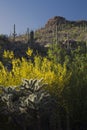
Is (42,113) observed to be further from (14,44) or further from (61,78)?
(14,44)

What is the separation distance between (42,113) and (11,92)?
3.11m

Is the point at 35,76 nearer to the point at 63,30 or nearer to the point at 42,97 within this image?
the point at 42,97

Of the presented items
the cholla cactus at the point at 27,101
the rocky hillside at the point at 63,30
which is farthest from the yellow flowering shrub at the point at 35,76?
the rocky hillside at the point at 63,30

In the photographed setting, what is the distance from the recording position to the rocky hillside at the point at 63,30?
86.0 meters

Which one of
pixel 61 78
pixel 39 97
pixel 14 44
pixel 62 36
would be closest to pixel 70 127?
pixel 61 78

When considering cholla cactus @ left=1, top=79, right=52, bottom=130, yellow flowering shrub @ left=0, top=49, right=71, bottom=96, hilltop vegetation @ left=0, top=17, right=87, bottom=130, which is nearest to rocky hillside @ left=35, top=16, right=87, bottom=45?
hilltop vegetation @ left=0, top=17, right=87, bottom=130

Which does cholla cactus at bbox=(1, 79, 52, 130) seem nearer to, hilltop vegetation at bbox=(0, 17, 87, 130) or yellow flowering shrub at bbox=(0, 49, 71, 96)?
hilltop vegetation at bbox=(0, 17, 87, 130)

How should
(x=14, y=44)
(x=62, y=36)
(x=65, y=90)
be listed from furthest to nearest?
(x=62, y=36) < (x=14, y=44) < (x=65, y=90)

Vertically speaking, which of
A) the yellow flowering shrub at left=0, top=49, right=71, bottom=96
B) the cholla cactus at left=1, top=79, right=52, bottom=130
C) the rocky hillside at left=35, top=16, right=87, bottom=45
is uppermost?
the rocky hillside at left=35, top=16, right=87, bottom=45

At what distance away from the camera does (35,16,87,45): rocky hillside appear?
3386 inches

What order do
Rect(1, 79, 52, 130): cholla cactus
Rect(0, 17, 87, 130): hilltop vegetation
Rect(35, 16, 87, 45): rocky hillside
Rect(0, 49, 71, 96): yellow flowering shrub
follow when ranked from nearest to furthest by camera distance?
Rect(1, 79, 52, 130): cholla cactus < Rect(0, 17, 87, 130): hilltop vegetation < Rect(0, 49, 71, 96): yellow flowering shrub < Rect(35, 16, 87, 45): rocky hillside

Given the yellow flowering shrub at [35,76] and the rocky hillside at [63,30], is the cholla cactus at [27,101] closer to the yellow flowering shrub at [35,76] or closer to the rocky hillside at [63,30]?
the yellow flowering shrub at [35,76]

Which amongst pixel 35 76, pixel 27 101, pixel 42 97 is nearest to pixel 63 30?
pixel 35 76

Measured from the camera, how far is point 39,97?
1149 inches
